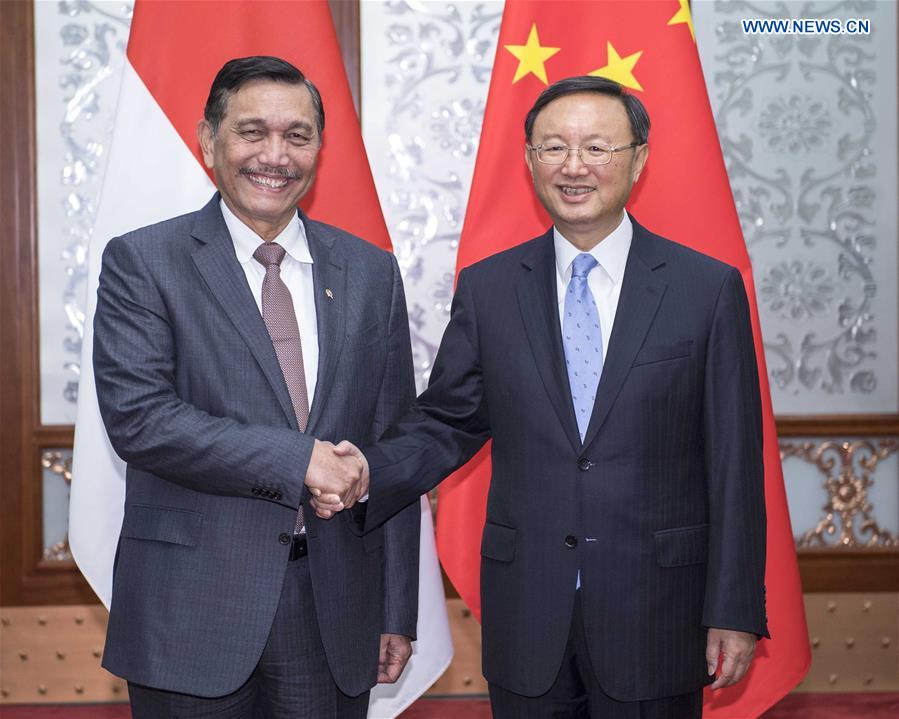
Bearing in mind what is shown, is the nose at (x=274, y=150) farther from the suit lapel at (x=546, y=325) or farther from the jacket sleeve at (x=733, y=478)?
the jacket sleeve at (x=733, y=478)

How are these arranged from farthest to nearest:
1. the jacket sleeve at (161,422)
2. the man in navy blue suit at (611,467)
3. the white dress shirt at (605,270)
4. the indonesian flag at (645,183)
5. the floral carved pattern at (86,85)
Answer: the floral carved pattern at (86,85) → the indonesian flag at (645,183) → the white dress shirt at (605,270) → the man in navy blue suit at (611,467) → the jacket sleeve at (161,422)

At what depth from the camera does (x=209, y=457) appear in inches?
62.7

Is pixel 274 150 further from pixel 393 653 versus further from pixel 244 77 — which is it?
pixel 393 653

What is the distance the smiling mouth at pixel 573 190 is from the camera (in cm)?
179

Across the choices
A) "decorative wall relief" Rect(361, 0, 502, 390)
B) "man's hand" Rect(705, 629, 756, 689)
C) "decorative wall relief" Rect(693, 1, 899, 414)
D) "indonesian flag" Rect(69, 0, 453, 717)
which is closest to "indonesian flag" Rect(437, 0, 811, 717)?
"indonesian flag" Rect(69, 0, 453, 717)

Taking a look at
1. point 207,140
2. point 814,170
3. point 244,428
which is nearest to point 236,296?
point 244,428

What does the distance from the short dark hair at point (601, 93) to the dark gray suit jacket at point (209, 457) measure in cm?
54

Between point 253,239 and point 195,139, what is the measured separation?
78 centimetres

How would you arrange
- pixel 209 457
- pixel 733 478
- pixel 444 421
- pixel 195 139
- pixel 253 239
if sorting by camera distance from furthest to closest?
pixel 195 139, pixel 444 421, pixel 253 239, pixel 733 478, pixel 209 457

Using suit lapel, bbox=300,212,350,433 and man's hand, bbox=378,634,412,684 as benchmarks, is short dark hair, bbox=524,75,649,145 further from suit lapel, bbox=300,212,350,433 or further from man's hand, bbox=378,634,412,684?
man's hand, bbox=378,634,412,684

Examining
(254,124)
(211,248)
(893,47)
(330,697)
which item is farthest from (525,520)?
(893,47)

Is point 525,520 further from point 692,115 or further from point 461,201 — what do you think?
Result: point 461,201

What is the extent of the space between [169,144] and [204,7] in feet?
1.21

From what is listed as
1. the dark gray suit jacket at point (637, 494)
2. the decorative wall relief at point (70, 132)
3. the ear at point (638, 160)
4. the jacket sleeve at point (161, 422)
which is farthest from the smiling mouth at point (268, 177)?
the decorative wall relief at point (70, 132)
